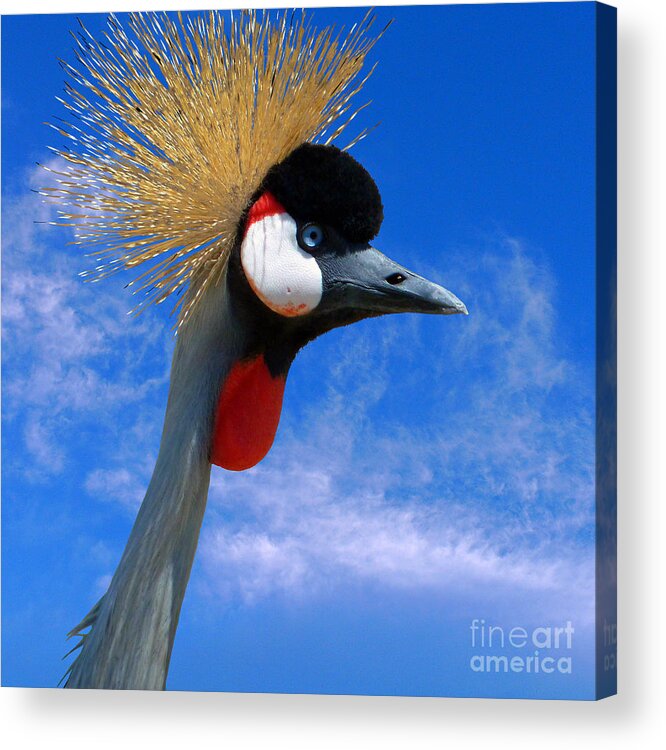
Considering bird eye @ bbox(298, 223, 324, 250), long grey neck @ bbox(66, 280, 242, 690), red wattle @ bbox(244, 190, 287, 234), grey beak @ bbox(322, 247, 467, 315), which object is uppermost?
red wattle @ bbox(244, 190, 287, 234)

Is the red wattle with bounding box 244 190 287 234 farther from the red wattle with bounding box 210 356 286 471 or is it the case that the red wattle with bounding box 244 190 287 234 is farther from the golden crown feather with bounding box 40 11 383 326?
the red wattle with bounding box 210 356 286 471

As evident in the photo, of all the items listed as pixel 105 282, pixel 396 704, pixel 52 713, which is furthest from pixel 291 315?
pixel 52 713

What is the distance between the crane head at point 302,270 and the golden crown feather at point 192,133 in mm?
91

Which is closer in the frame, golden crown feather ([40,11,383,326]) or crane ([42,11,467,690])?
crane ([42,11,467,690])

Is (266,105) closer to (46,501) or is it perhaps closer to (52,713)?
(46,501)

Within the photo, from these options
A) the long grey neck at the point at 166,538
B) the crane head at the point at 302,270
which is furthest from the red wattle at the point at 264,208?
the long grey neck at the point at 166,538

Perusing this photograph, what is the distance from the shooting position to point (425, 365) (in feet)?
13.8

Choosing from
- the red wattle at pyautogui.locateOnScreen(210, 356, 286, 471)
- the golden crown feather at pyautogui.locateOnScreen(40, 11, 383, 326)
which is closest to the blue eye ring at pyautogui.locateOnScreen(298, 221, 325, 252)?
the golden crown feather at pyautogui.locateOnScreen(40, 11, 383, 326)

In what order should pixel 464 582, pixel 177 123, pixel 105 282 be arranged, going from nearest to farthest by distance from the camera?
pixel 177 123
pixel 464 582
pixel 105 282

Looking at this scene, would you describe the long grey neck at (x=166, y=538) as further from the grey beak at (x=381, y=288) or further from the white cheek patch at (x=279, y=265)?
the grey beak at (x=381, y=288)

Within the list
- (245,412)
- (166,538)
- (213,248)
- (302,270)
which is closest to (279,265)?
(302,270)

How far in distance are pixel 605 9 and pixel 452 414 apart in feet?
4.10

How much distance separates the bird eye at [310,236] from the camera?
375cm

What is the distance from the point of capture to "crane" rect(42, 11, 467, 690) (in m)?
3.63
